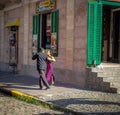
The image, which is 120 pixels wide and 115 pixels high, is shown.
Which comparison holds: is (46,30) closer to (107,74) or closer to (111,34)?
(111,34)

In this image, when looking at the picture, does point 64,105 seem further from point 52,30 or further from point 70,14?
point 52,30

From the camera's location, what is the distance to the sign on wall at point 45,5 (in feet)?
54.6

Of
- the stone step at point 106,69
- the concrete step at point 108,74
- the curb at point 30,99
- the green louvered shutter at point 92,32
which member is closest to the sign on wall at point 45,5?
the green louvered shutter at point 92,32

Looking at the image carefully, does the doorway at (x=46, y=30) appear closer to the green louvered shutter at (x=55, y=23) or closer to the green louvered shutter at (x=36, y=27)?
Answer: the green louvered shutter at (x=36, y=27)

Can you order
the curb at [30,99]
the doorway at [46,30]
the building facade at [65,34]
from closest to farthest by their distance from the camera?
the curb at [30,99] → the building facade at [65,34] → the doorway at [46,30]

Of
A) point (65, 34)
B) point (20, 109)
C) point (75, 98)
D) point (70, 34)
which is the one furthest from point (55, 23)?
point (20, 109)

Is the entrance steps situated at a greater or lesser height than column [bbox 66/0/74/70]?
lesser

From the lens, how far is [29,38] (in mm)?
19094

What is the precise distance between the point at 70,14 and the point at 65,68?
93.0 inches

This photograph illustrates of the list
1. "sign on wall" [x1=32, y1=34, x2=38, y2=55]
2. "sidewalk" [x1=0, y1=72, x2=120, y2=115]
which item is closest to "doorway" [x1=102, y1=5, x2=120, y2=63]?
"sidewalk" [x1=0, y1=72, x2=120, y2=115]

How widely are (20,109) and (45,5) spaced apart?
27.0 ft

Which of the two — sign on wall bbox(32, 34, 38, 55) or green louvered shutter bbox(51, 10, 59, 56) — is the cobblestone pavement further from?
sign on wall bbox(32, 34, 38, 55)

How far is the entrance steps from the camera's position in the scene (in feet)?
42.0

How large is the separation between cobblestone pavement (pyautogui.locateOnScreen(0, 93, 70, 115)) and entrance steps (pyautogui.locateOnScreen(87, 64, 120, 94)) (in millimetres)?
3226
